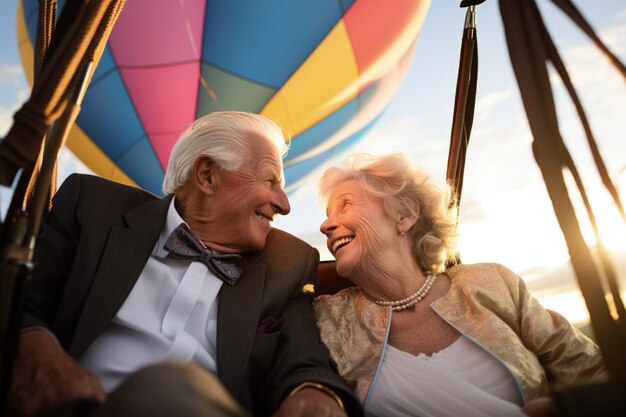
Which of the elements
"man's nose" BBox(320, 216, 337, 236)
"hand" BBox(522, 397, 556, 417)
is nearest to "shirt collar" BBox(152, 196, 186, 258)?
"man's nose" BBox(320, 216, 337, 236)

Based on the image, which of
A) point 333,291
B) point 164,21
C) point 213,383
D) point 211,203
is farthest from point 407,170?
point 164,21

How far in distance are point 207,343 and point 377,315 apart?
0.66m

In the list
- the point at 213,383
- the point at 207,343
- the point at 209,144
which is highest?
the point at 209,144

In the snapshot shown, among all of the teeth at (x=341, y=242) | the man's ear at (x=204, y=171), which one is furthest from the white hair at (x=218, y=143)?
the teeth at (x=341, y=242)

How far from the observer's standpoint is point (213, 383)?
0.90 m

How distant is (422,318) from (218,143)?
112cm

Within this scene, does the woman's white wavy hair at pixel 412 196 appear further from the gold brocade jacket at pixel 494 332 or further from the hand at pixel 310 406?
the hand at pixel 310 406

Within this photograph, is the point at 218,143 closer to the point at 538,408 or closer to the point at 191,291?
the point at 191,291

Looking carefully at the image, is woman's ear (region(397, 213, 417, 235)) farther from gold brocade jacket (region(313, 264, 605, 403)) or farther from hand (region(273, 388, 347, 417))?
hand (region(273, 388, 347, 417))

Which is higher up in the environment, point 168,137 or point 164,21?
point 164,21

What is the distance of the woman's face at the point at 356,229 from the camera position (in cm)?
218

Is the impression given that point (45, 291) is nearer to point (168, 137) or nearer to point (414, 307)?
point (414, 307)

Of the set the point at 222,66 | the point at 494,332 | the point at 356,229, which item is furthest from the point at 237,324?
the point at 222,66

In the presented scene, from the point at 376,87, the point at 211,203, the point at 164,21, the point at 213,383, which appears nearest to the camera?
the point at 213,383
